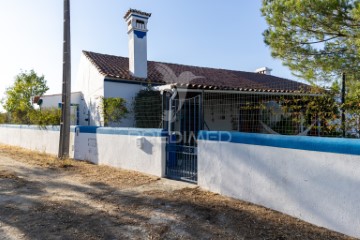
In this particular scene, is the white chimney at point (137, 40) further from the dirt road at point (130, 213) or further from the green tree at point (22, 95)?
the green tree at point (22, 95)

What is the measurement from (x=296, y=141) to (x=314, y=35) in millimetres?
3104

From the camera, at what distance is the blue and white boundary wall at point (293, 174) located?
12.9 feet

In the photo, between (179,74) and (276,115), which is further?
(179,74)

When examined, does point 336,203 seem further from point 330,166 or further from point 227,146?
point 227,146

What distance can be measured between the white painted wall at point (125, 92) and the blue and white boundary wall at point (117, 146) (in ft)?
5.95

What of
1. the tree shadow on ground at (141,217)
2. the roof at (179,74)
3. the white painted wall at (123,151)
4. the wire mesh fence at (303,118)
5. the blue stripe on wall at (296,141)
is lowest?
the tree shadow on ground at (141,217)

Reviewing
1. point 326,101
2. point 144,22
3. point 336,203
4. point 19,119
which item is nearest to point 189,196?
point 336,203

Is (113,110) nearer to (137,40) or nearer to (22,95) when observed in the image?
(137,40)

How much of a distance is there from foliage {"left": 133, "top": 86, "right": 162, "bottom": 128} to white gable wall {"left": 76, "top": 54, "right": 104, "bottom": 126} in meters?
1.57

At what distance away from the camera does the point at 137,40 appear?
1304 cm

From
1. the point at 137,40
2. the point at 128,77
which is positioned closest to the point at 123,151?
the point at 128,77

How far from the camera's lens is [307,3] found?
575 centimetres

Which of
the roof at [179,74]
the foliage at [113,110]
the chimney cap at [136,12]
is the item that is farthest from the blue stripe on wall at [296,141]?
the chimney cap at [136,12]

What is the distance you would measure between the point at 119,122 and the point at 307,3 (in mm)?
8238
